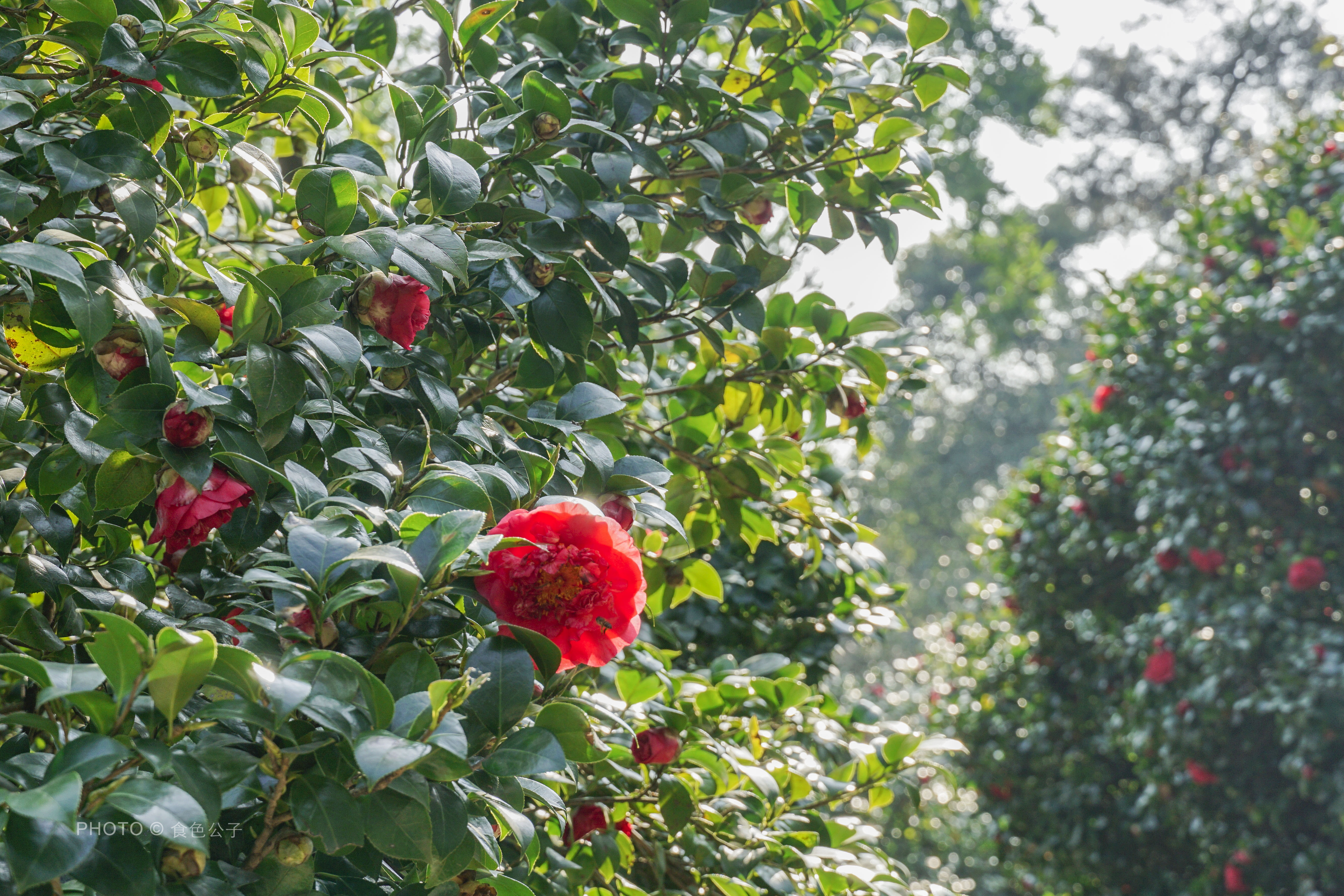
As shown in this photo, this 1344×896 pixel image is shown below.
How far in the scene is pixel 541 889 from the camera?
0.96 m

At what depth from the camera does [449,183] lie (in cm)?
84

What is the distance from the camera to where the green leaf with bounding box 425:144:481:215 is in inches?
32.6

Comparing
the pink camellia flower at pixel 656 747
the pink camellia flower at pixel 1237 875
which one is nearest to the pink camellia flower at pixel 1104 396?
the pink camellia flower at pixel 1237 875

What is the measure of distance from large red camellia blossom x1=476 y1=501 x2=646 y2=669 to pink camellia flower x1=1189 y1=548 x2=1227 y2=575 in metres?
2.94

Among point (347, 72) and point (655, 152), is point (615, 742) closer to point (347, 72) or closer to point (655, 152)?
point (655, 152)

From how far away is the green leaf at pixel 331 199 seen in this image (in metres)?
0.83

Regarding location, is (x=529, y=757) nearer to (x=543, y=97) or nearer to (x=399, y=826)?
(x=399, y=826)

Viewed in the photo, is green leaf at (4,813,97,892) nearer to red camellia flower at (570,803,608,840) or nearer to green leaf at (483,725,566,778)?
green leaf at (483,725,566,778)

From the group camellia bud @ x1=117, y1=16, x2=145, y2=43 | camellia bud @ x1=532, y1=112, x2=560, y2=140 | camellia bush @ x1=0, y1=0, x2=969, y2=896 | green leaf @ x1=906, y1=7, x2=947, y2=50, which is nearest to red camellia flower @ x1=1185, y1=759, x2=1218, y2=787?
camellia bush @ x1=0, y1=0, x2=969, y2=896

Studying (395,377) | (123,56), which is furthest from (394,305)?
(123,56)

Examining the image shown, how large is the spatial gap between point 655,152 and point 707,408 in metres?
0.34

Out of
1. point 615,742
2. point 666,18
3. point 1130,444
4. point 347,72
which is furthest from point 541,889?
point 1130,444

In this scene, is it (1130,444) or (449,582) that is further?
(1130,444)

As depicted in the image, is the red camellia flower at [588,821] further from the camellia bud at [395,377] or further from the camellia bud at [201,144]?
the camellia bud at [201,144]
